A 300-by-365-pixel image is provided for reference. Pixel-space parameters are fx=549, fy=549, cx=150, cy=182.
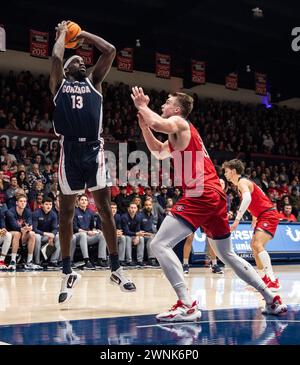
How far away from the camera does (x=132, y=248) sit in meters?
12.5

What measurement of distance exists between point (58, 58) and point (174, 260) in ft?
6.74

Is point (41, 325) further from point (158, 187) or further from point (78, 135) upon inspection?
point (158, 187)

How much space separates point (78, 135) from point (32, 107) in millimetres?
13044

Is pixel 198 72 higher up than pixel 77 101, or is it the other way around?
pixel 198 72

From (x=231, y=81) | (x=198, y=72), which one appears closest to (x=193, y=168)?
(x=198, y=72)

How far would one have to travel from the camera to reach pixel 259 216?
754 cm

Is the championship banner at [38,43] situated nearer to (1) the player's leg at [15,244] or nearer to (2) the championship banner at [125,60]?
(2) the championship banner at [125,60]

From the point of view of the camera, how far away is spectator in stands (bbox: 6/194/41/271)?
10594 mm

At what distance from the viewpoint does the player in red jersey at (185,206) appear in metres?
4.40

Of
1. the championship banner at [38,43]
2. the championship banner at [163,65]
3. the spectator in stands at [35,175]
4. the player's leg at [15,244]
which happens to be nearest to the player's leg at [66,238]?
the player's leg at [15,244]

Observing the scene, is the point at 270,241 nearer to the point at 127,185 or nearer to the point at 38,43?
the point at 127,185

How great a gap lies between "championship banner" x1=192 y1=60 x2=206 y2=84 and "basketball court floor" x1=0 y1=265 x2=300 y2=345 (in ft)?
46.2
